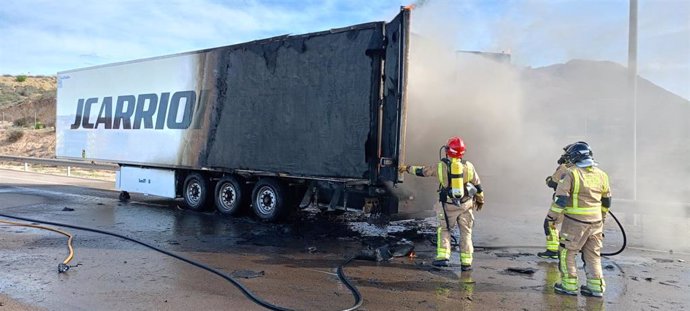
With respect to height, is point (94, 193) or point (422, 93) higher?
point (422, 93)

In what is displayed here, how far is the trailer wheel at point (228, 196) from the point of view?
31.4ft

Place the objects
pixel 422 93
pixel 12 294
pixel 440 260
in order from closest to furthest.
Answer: pixel 12 294 < pixel 440 260 < pixel 422 93

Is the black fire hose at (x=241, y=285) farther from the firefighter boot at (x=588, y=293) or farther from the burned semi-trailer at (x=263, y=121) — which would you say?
the firefighter boot at (x=588, y=293)

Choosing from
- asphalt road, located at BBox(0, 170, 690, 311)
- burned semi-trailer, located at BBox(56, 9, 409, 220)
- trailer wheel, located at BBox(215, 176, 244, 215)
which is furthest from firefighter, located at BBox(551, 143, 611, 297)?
trailer wheel, located at BBox(215, 176, 244, 215)

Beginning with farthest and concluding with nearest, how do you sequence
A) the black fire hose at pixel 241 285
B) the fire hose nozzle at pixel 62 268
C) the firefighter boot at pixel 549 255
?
the firefighter boot at pixel 549 255 → the fire hose nozzle at pixel 62 268 → the black fire hose at pixel 241 285

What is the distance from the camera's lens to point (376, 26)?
23.8 feet

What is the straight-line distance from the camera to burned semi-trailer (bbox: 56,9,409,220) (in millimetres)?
7273

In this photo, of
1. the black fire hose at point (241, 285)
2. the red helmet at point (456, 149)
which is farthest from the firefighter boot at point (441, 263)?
the red helmet at point (456, 149)

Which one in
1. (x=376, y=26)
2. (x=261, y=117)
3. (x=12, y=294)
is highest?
(x=376, y=26)

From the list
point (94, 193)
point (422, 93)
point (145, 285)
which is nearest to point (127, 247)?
point (145, 285)

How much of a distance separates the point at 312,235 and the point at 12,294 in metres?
4.22

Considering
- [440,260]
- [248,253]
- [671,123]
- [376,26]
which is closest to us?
[440,260]

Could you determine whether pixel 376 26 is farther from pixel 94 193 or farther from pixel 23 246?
pixel 94 193

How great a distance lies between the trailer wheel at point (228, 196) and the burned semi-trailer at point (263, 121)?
0.07 feet
